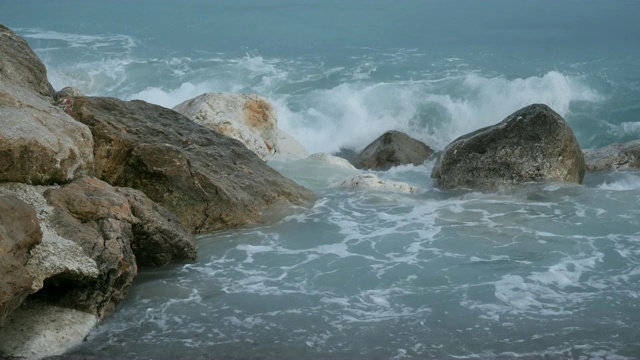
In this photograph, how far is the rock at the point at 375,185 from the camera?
11.2 metres

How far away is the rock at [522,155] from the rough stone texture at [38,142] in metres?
5.44

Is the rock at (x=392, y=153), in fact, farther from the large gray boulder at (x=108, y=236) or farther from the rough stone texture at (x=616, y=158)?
the large gray boulder at (x=108, y=236)

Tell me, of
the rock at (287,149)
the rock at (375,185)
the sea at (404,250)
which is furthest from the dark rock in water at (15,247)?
the rock at (287,149)

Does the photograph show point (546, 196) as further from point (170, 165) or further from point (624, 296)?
point (170, 165)

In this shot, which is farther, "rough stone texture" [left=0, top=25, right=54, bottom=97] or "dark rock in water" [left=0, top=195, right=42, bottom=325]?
"rough stone texture" [left=0, top=25, right=54, bottom=97]

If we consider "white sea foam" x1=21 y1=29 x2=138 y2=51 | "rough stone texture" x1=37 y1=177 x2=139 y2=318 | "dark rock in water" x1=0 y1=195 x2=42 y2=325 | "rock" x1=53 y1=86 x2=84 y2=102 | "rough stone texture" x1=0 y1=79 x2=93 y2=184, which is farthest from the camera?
"white sea foam" x1=21 y1=29 x2=138 y2=51

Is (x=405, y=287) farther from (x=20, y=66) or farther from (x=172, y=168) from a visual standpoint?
(x=20, y=66)

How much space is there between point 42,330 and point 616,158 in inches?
374

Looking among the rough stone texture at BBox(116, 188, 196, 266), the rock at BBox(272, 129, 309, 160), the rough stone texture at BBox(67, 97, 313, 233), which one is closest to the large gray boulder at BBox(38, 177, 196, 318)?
the rough stone texture at BBox(116, 188, 196, 266)

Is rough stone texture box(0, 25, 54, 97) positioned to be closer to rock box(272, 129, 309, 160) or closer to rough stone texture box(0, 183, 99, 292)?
rough stone texture box(0, 183, 99, 292)

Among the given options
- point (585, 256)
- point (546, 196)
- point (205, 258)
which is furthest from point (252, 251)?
point (546, 196)

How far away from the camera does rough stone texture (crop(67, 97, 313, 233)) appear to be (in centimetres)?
887

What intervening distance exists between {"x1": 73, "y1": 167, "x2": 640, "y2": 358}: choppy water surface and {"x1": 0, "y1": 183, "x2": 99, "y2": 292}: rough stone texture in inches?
19.7

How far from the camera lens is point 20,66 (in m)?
9.38
